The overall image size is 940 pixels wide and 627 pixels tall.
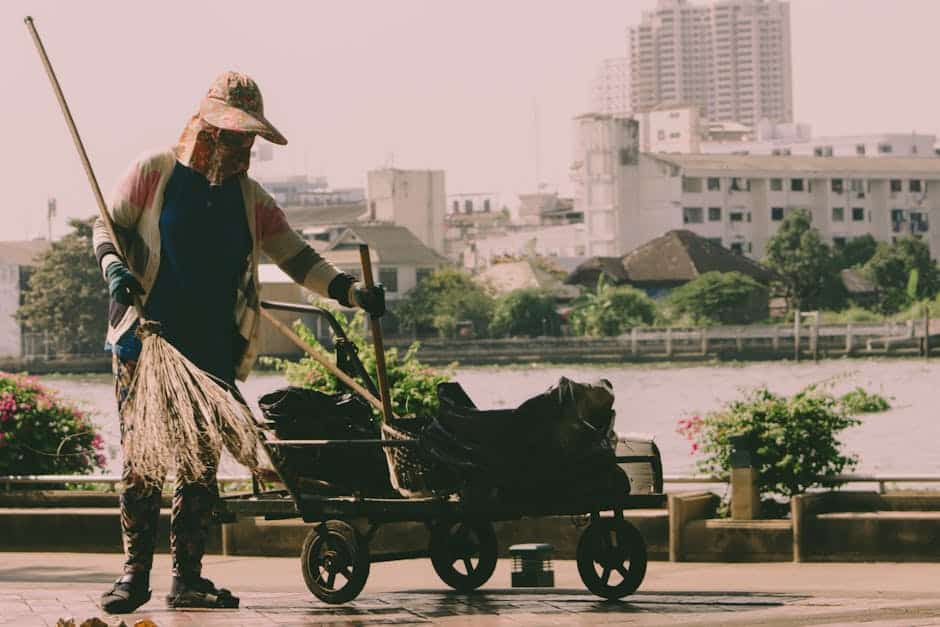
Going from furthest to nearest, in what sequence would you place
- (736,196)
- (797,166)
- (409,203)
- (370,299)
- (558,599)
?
(409,203) < (797,166) < (736,196) < (370,299) < (558,599)

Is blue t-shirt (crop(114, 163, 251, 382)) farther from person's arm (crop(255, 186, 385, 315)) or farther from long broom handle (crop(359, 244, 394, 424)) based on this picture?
long broom handle (crop(359, 244, 394, 424))

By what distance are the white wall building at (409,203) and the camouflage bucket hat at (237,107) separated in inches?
5854

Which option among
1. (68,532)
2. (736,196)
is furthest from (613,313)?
(68,532)

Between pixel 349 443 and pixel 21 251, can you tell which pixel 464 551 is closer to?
pixel 349 443

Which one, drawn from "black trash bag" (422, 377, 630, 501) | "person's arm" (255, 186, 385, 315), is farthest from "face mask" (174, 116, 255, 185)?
"black trash bag" (422, 377, 630, 501)

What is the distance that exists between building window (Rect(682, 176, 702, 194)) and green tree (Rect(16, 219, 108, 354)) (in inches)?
1770

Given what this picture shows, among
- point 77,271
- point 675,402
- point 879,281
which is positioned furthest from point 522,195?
point 675,402

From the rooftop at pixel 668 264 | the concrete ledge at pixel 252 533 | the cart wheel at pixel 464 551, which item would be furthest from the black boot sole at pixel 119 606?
the rooftop at pixel 668 264

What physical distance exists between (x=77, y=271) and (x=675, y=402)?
133ft

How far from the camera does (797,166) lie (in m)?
146

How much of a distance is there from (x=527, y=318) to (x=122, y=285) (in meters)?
122

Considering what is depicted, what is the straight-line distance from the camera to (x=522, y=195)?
643ft

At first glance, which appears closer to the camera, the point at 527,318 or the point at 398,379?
the point at 398,379

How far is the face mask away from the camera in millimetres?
7758
